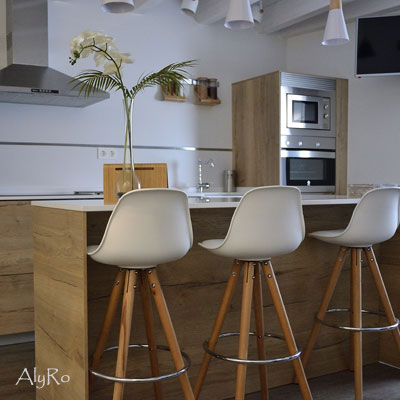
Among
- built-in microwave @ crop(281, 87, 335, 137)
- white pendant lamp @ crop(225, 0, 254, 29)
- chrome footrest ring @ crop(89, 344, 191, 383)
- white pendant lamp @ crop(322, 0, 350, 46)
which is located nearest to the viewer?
chrome footrest ring @ crop(89, 344, 191, 383)

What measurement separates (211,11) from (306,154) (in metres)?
1.48

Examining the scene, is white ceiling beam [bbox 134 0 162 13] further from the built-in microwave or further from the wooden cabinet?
the built-in microwave

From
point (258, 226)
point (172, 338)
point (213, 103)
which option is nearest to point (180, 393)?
point (172, 338)

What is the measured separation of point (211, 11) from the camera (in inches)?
192

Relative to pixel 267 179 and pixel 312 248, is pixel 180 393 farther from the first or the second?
pixel 267 179

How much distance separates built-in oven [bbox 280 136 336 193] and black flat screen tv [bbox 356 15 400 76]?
0.75 meters

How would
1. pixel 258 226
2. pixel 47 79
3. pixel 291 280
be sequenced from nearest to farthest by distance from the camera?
pixel 258 226, pixel 291 280, pixel 47 79

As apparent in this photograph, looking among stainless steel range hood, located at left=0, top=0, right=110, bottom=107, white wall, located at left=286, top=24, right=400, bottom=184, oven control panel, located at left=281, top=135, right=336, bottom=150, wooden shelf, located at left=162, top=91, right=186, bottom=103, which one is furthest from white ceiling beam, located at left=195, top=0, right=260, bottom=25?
stainless steel range hood, located at left=0, top=0, right=110, bottom=107

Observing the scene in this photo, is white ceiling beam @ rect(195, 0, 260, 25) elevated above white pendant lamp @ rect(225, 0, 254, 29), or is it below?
above

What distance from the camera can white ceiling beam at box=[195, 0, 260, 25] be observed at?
470 cm

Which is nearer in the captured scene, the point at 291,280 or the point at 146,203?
the point at 146,203

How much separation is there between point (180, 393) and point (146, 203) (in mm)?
1104

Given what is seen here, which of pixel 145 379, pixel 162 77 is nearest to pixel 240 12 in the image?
pixel 162 77

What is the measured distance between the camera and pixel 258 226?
2.13 meters
